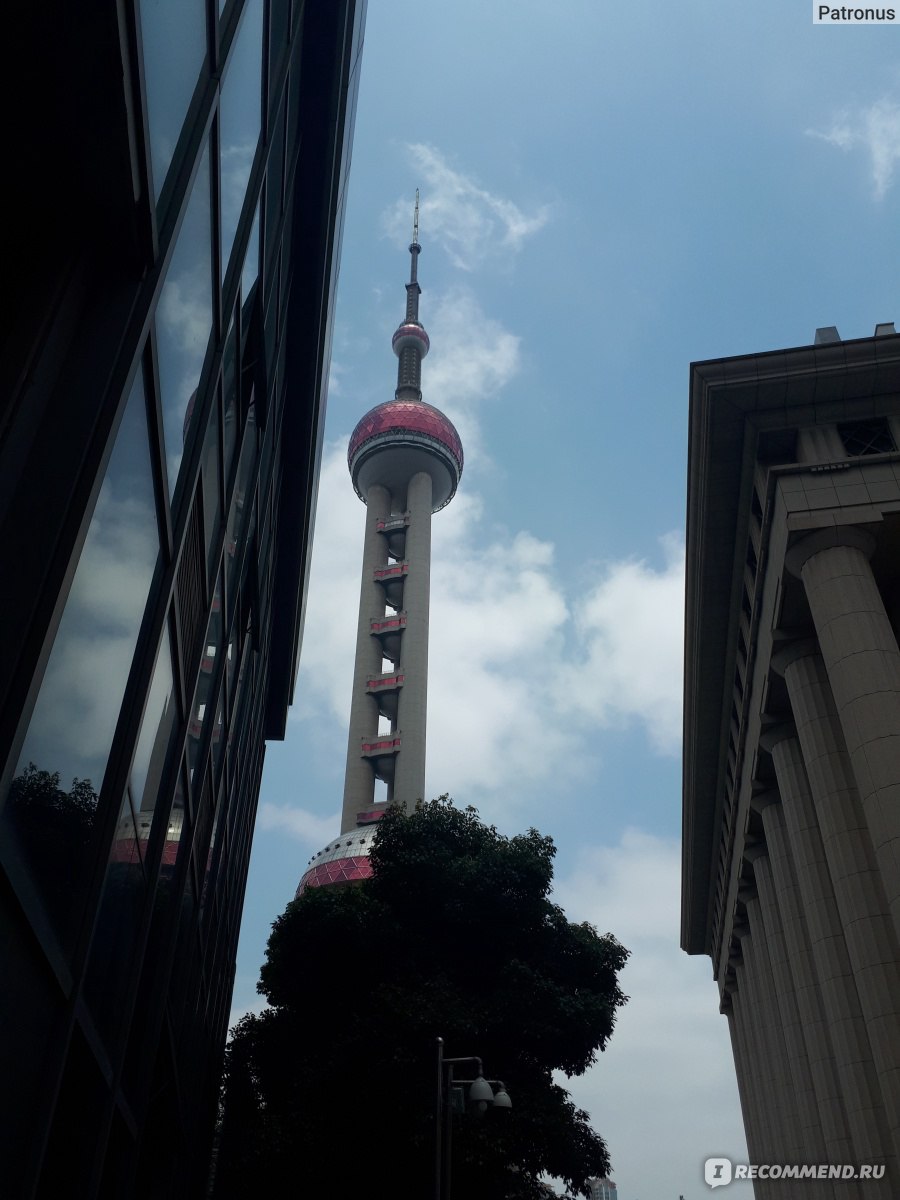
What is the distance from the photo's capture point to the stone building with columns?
63.1 ft

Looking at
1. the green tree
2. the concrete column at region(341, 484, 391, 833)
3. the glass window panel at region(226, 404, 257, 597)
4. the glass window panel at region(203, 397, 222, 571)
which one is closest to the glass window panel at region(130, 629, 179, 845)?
the glass window panel at region(203, 397, 222, 571)

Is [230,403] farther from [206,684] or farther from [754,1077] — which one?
[754,1077]

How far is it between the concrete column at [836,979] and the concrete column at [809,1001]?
83 cm

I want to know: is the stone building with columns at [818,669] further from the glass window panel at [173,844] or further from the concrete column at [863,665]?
the glass window panel at [173,844]

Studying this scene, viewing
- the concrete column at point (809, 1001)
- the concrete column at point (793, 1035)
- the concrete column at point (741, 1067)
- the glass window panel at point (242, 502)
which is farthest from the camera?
the concrete column at point (741, 1067)

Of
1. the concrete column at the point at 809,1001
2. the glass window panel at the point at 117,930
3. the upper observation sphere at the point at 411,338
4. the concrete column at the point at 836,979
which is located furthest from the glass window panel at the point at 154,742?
the upper observation sphere at the point at 411,338

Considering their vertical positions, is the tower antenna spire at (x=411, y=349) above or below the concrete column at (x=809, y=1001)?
above

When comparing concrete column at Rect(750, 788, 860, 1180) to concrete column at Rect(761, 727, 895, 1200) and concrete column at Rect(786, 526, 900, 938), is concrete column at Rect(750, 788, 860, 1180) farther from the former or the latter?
concrete column at Rect(786, 526, 900, 938)

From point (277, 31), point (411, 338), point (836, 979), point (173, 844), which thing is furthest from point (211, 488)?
point (411, 338)

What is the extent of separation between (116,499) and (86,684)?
3.71 ft

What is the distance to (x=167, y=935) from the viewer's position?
11195 millimetres

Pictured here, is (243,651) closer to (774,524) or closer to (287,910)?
(774,524)

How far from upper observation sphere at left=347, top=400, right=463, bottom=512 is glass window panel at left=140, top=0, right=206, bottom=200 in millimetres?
92996

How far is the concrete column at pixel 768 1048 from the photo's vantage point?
36.2 meters
